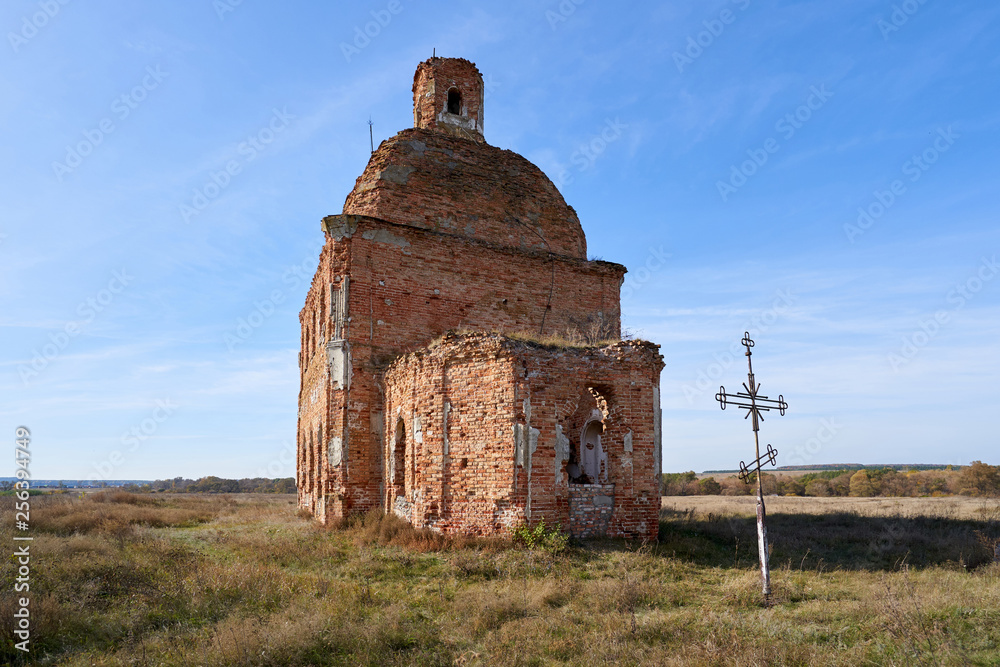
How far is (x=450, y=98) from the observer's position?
67.3ft

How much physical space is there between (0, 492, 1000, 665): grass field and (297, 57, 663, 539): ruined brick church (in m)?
1.08

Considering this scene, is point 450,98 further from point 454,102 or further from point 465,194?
point 465,194

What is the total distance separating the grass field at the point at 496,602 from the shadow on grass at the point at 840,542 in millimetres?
71

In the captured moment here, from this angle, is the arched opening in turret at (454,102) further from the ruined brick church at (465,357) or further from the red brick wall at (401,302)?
the red brick wall at (401,302)

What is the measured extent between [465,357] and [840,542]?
8695 millimetres

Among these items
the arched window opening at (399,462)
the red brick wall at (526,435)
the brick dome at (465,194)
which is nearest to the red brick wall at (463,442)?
the red brick wall at (526,435)

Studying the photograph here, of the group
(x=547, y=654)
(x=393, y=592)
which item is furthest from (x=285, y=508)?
(x=547, y=654)

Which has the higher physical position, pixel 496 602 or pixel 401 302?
pixel 401 302

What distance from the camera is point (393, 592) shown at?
27.3 feet

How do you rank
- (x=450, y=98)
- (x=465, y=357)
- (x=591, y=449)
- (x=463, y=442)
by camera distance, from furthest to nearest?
(x=450, y=98) → (x=591, y=449) → (x=465, y=357) → (x=463, y=442)

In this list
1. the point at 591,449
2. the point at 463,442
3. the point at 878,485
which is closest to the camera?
the point at 463,442

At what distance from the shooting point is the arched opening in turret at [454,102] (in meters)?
20.4

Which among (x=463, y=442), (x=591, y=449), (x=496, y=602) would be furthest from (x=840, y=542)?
(x=496, y=602)

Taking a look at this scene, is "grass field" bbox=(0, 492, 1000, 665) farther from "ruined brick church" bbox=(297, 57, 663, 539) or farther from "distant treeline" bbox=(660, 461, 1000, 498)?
"distant treeline" bbox=(660, 461, 1000, 498)
